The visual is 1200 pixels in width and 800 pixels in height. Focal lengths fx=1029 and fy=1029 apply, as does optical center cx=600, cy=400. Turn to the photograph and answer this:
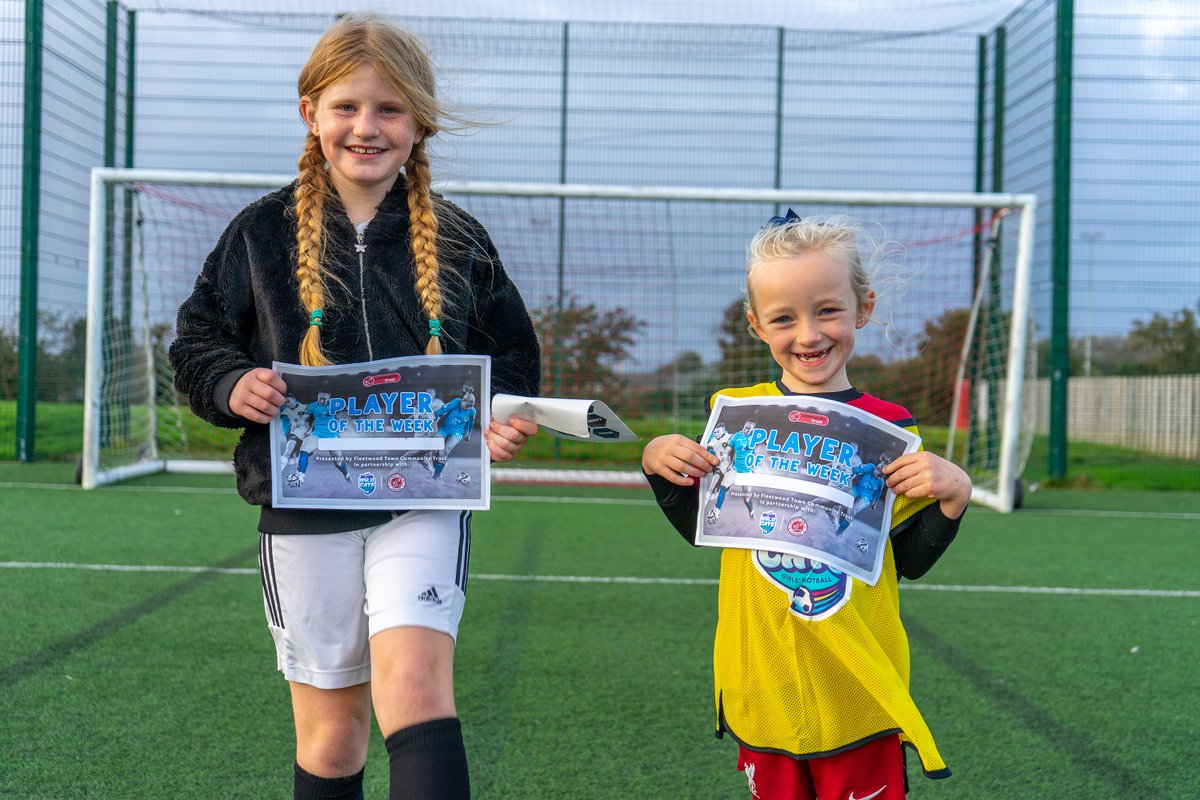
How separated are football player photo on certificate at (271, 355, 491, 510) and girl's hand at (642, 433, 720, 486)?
0.88 ft

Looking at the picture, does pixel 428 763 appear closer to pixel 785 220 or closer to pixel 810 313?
pixel 810 313

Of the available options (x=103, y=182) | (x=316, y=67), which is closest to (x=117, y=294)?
(x=103, y=182)

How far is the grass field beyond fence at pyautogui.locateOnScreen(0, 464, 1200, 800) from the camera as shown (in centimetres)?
223

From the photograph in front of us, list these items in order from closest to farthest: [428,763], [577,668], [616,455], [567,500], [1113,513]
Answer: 1. [428,763]
2. [577,668]
3. [1113,513]
4. [567,500]
5. [616,455]

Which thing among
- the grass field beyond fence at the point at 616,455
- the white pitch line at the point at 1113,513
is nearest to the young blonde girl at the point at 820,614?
the white pitch line at the point at 1113,513

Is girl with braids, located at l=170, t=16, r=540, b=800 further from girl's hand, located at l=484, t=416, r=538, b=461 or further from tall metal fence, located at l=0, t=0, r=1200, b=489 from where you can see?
tall metal fence, located at l=0, t=0, r=1200, b=489

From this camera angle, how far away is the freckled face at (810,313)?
155 cm

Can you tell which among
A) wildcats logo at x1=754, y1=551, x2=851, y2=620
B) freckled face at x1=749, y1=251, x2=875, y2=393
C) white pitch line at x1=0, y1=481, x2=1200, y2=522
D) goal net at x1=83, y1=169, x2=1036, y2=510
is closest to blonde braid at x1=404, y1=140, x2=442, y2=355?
freckled face at x1=749, y1=251, x2=875, y2=393

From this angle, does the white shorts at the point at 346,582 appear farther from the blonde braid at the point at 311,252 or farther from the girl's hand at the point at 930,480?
the girl's hand at the point at 930,480

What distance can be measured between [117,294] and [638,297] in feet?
13.1

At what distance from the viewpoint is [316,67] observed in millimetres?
1666

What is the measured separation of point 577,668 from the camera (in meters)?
3.01

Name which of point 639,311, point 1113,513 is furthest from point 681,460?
point 639,311

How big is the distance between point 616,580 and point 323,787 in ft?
8.87
